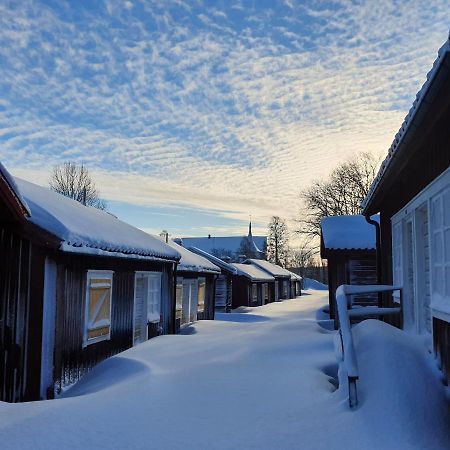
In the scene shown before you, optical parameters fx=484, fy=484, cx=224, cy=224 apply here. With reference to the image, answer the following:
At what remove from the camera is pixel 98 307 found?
974 centimetres

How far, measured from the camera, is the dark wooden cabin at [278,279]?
1650 inches

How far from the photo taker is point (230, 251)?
81125 millimetres

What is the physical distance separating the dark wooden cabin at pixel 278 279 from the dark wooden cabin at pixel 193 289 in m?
18.0

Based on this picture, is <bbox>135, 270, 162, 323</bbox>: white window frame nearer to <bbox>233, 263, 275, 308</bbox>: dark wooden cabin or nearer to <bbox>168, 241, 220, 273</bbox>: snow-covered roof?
<bbox>168, 241, 220, 273</bbox>: snow-covered roof

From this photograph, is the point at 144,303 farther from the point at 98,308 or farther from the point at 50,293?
the point at 50,293

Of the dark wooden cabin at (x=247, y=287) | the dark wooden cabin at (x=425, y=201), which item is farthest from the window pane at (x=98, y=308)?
the dark wooden cabin at (x=247, y=287)

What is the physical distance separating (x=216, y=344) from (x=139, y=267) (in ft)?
11.1

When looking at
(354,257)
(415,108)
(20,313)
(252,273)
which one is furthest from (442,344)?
(252,273)

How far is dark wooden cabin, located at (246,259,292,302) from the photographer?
4191cm

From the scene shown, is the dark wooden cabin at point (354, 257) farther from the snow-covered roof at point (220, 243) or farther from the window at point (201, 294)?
the snow-covered roof at point (220, 243)

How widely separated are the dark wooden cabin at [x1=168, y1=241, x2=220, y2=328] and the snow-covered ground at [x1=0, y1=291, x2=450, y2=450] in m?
11.7

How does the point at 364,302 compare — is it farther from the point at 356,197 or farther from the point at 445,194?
the point at 356,197

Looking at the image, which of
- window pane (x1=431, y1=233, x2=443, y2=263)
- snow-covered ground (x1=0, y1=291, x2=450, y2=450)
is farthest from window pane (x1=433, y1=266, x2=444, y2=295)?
snow-covered ground (x1=0, y1=291, x2=450, y2=450)

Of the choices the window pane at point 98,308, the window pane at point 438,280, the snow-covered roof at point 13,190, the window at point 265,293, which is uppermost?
the snow-covered roof at point 13,190
